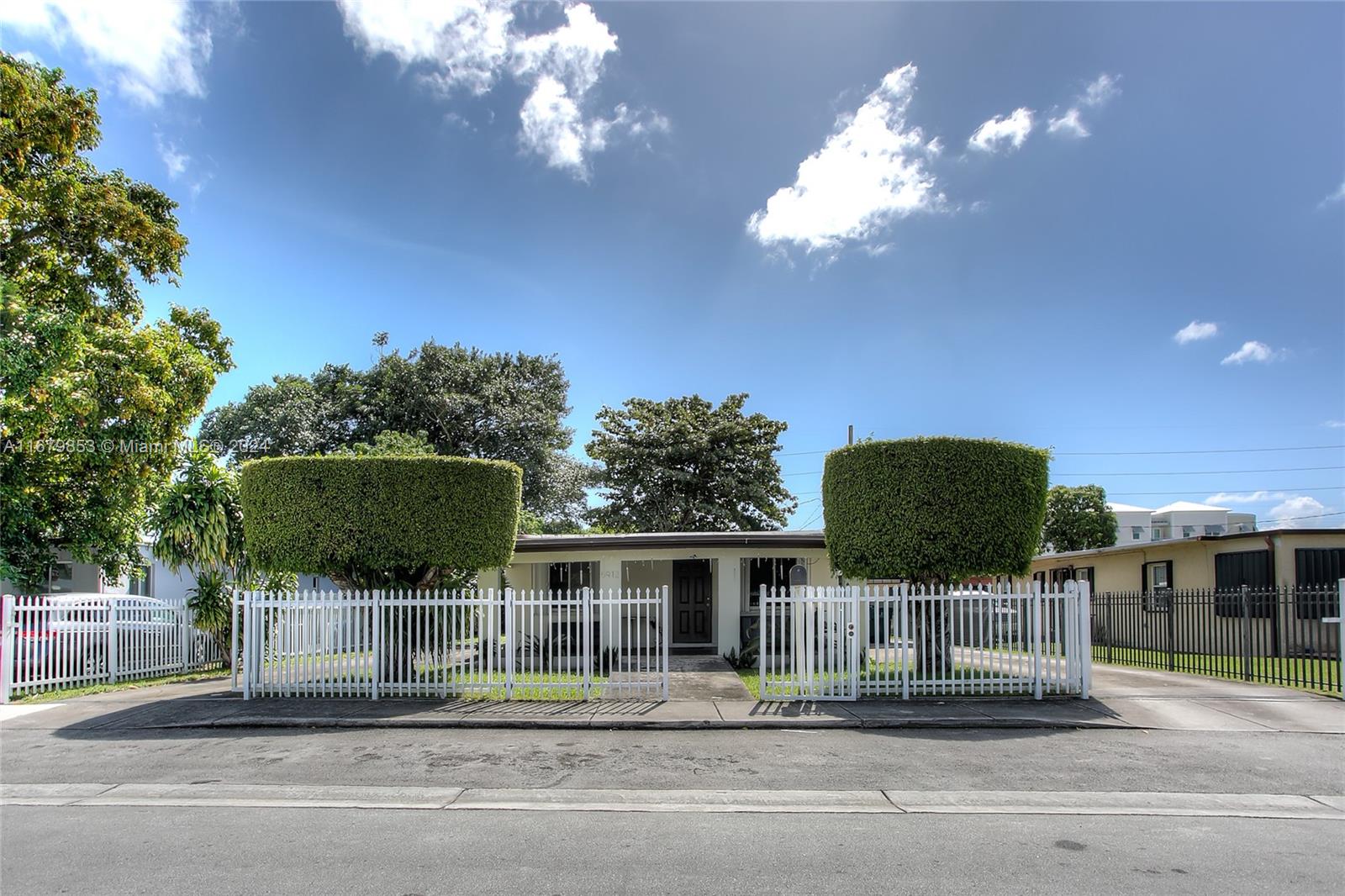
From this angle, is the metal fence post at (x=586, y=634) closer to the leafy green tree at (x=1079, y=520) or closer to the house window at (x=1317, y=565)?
the house window at (x=1317, y=565)

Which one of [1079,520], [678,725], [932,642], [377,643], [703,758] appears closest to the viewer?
[703,758]

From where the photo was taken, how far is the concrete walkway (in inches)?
395

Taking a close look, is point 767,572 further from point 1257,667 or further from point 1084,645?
point 1257,667

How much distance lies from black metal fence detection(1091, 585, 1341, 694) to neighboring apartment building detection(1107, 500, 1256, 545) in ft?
137

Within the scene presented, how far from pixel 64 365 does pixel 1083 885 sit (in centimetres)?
1775

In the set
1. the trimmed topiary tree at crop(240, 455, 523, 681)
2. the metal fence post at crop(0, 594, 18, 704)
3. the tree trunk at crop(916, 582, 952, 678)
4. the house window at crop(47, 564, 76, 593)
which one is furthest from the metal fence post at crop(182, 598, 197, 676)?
the tree trunk at crop(916, 582, 952, 678)

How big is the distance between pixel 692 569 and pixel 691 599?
757 mm

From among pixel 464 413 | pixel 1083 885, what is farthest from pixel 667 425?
pixel 1083 885

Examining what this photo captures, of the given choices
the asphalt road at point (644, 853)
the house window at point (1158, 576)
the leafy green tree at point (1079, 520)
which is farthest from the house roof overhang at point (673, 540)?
the leafy green tree at point (1079, 520)

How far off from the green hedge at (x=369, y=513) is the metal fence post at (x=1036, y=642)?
8170 mm

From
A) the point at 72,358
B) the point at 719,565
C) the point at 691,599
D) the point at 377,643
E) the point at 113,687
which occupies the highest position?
the point at 72,358

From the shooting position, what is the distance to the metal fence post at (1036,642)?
1156 centimetres

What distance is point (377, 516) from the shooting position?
39.5ft

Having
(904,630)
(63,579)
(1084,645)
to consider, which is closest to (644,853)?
(904,630)
